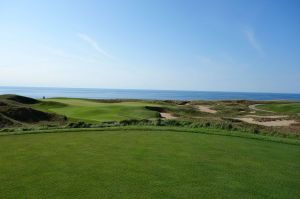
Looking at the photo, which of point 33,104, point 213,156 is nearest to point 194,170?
point 213,156

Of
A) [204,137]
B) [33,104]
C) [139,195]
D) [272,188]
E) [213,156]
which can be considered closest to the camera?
[139,195]

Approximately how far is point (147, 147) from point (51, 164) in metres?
3.20

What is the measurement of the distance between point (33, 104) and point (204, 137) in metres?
32.0

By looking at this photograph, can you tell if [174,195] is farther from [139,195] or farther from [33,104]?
[33,104]

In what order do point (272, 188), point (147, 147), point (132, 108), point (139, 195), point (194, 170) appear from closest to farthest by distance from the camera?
1. point (139, 195)
2. point (272, 188)
3. point (194, 170)
4. point (147, 147)
5. point (132, 108)

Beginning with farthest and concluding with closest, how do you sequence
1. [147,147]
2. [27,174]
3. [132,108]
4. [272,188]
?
[132,108], [147,147], [27,174], [272,188]

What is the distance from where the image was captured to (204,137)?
12.7 metres

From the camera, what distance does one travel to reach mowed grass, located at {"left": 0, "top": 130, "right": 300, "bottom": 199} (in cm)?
619

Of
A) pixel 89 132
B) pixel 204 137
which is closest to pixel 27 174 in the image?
pixel 89 132

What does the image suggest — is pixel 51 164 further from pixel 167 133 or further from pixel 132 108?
pixel 132 108

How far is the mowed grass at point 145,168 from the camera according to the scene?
6.19 m

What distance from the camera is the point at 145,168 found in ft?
25.1

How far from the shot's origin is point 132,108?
117ft

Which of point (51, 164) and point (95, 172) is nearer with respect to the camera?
point (95, 172)
